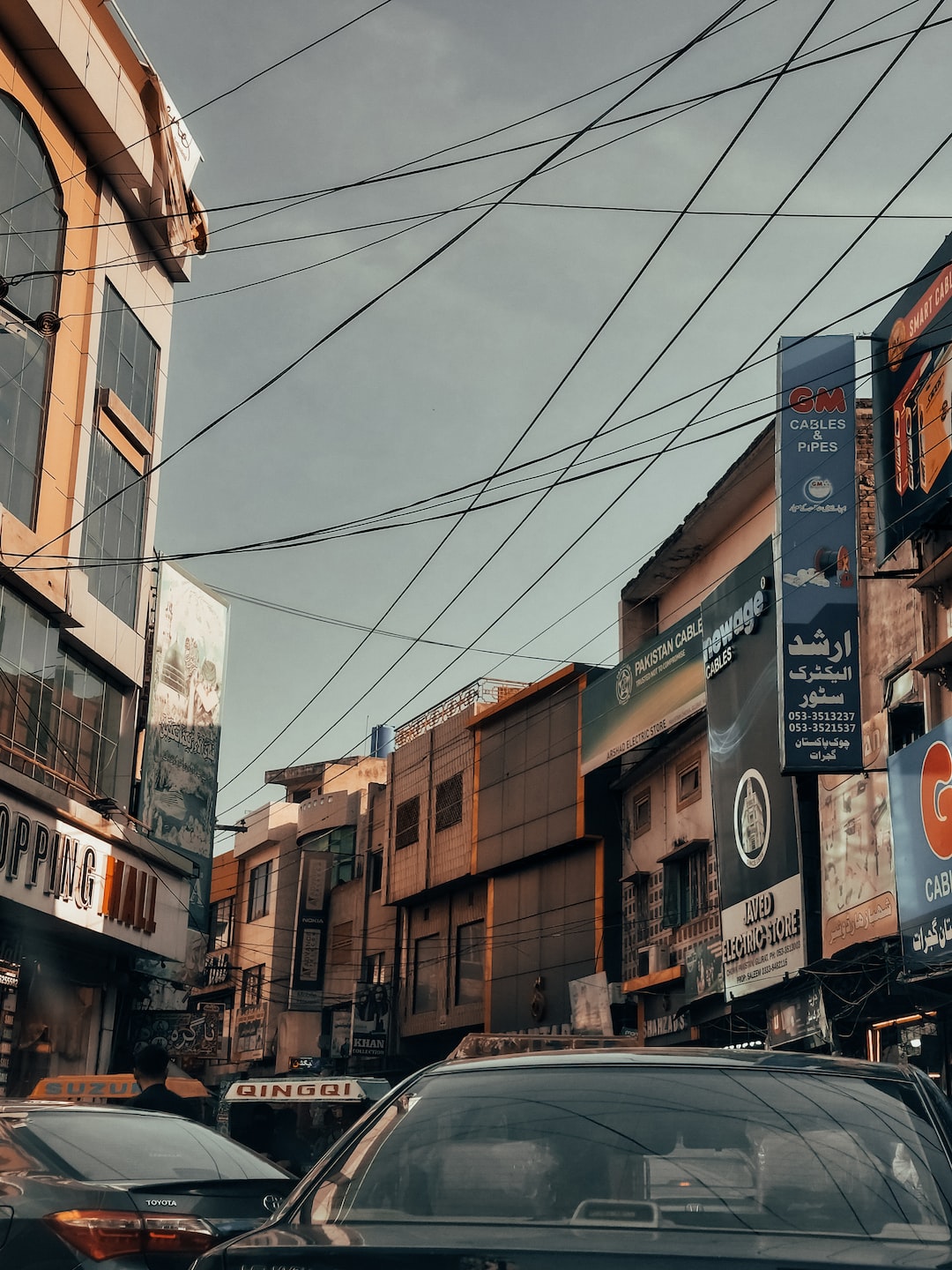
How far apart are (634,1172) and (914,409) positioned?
716 inches

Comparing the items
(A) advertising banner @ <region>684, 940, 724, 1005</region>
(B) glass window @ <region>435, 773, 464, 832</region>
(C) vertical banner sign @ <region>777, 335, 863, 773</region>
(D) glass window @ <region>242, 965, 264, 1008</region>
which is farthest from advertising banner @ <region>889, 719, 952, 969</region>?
(D) glass window @ <region>242, 965, 264, 1008</region>

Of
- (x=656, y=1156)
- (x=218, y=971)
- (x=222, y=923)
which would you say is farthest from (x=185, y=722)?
(x=222, y=923)

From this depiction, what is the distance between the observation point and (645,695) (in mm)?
33250

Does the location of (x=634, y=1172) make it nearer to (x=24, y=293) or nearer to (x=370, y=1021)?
(x=24, y=293)

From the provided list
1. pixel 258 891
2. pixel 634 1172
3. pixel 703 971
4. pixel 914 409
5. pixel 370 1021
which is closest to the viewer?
pixel 634 1172

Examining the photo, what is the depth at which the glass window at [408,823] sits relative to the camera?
45.0 m

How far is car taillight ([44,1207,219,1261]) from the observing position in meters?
5.34

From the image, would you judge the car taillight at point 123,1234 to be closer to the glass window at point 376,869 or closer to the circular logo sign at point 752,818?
the circular logo sign at point 752,818

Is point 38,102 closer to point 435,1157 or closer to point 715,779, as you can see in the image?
point 715,779

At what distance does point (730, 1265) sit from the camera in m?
2.48

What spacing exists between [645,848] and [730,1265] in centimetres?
3260

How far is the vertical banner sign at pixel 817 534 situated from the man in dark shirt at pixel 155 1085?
13.4 metres

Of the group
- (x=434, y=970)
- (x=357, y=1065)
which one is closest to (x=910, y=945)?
(x=434, y=970)

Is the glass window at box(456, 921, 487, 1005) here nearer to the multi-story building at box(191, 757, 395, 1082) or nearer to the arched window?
the multi-story building at box(191, 757, 395, 1082)
